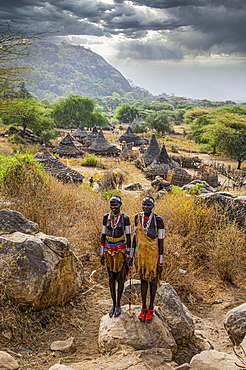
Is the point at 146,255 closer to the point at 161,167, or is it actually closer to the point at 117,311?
the point at 117,311

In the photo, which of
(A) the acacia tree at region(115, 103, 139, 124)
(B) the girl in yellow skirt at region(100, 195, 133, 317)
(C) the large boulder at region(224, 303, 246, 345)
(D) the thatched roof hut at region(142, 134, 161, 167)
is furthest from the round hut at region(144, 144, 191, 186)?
(A) the acacia tree at region(115, 103, 139, 124)

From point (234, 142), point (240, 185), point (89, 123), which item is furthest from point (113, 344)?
point (89, 123)

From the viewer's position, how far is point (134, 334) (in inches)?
133

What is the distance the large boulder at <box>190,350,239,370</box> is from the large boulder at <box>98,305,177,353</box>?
0.45 meters

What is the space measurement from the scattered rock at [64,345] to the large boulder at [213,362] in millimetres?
1348

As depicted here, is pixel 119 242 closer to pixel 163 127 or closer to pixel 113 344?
pixel 113 344

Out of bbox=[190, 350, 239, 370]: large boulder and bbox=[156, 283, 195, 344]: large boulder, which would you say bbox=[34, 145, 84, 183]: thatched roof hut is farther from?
bbox=[190, 350, 239, 370]: large boulder

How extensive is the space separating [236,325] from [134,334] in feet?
5.40

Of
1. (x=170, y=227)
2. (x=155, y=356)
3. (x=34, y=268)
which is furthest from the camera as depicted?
(x=170, y=227)

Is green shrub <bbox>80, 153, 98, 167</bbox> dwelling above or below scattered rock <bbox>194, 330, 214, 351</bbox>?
below

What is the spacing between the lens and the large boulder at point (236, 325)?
405 cm

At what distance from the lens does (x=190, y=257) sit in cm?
600

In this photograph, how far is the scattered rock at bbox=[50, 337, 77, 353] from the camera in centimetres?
337

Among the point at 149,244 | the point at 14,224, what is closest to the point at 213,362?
the point at 149,244
